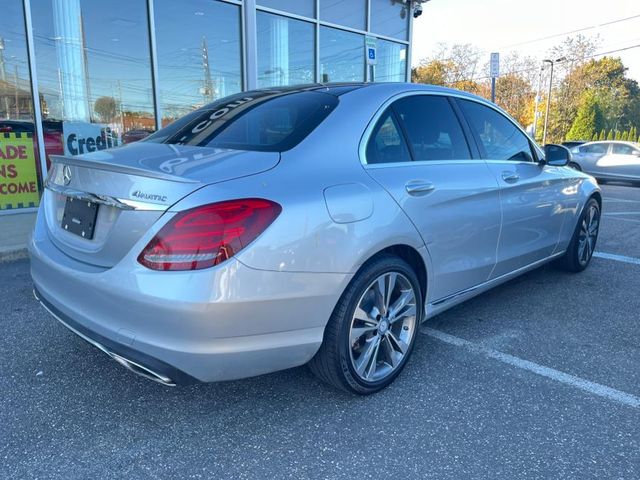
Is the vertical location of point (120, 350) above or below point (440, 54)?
below

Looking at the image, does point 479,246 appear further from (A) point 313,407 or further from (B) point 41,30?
(B) point 41,30

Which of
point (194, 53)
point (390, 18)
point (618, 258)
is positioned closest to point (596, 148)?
point (390, 18)

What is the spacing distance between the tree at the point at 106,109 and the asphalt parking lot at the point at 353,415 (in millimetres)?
5731

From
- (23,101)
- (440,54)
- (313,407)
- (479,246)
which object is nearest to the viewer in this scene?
(313,407)

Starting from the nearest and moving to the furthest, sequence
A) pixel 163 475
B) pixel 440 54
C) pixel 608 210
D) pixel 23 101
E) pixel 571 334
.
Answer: pixel 163 475, pixel 571 334, pixel 23 101, pixel 608 210, pixel 440 54

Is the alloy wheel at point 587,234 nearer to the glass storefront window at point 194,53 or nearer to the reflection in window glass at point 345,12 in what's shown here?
the glass storefront window at point 194,53

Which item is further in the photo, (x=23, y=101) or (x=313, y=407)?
(x=23, y=101)

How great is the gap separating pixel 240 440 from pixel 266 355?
442mm

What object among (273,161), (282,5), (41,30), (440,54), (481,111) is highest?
(440,54)

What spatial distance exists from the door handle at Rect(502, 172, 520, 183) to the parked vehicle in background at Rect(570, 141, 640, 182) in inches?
483

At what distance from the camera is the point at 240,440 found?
2.32 m

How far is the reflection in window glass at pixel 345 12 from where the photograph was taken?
10.6 meters

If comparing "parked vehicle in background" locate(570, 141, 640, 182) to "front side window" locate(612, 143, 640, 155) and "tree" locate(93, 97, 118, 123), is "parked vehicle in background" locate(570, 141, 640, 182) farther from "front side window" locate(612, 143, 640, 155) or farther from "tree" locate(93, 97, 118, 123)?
"tree" locate(93, 97, 118, 123)

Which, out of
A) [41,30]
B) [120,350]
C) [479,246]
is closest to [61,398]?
[120,350]
